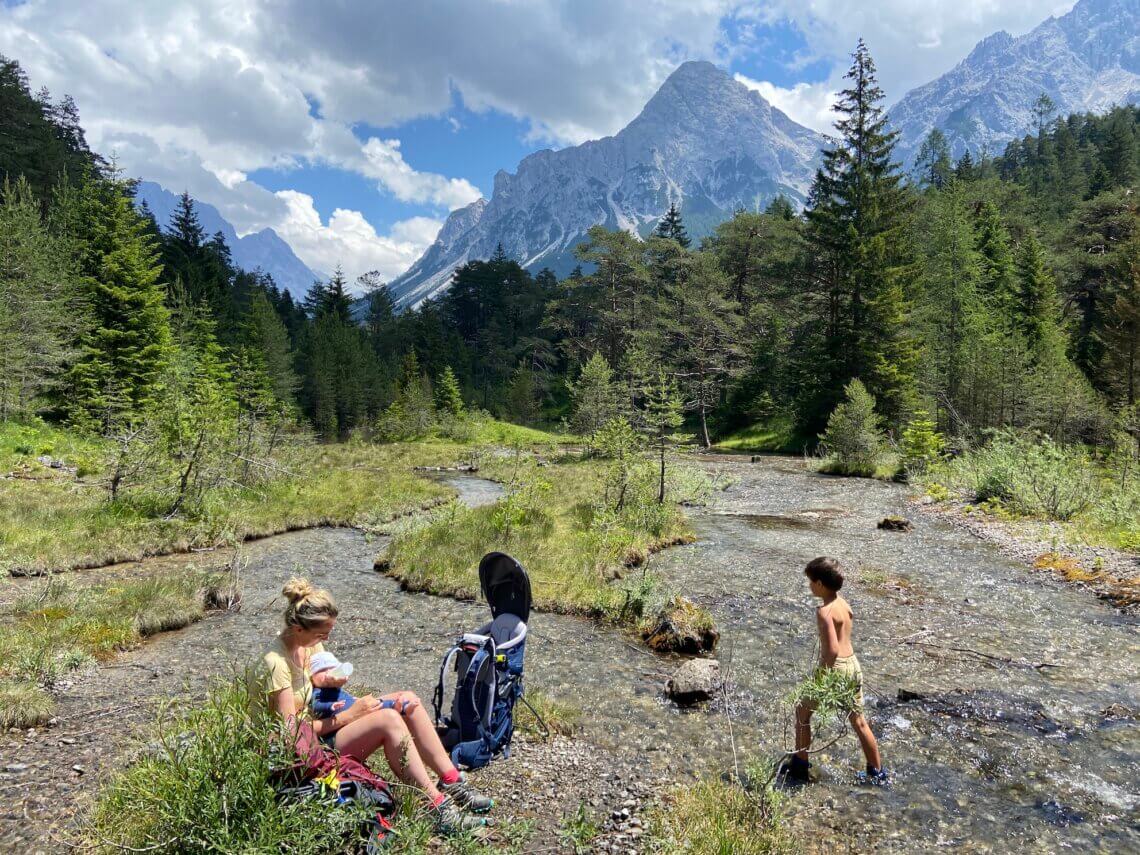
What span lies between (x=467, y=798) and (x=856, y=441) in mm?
28192

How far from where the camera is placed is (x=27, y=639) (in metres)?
7.34

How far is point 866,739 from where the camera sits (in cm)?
512

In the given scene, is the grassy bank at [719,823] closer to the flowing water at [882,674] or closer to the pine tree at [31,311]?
the flowing water at [882,674]

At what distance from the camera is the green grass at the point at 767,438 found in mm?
41969

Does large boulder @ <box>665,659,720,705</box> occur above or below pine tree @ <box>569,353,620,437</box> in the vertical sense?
below

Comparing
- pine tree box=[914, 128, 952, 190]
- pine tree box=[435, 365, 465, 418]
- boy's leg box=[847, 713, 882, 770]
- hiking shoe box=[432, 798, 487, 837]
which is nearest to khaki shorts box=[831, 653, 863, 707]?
boy's leg box=[847, 713, 882, 770]

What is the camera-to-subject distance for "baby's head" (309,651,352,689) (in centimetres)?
395

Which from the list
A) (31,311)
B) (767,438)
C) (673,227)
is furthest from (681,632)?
(673,227)

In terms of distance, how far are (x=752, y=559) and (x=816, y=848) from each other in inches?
368

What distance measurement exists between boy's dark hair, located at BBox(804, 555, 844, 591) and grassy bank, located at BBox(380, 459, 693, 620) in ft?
15.5

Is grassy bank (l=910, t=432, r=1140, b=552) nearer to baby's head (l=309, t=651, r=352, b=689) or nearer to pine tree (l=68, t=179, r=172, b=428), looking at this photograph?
baby's head (l=309, t=651, r=352, b=689)

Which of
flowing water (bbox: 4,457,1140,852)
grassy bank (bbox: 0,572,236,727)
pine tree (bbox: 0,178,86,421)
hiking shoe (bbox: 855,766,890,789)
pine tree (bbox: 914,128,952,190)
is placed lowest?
flowing water (bbox: 4,457,1140,852)

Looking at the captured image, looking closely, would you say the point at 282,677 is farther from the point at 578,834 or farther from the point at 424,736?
the point at 578,834

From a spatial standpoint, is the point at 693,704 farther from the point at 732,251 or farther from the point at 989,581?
the point at 732,251
